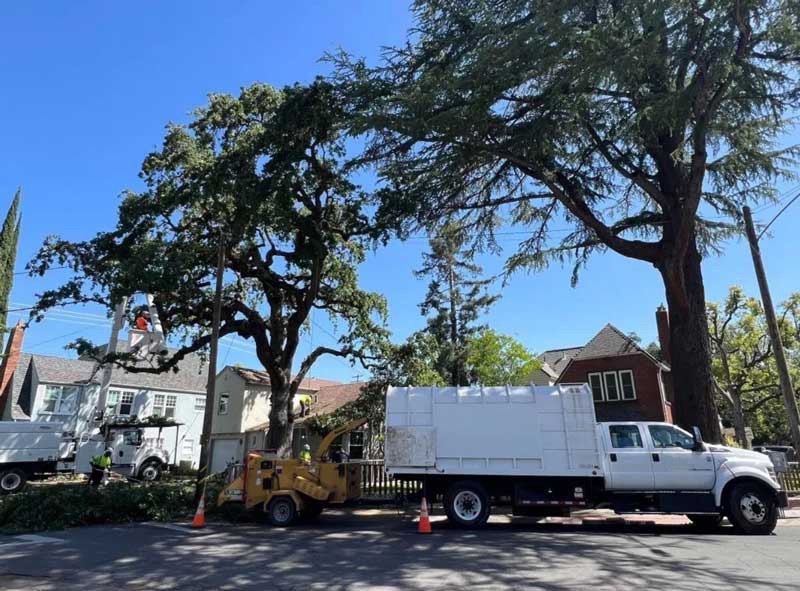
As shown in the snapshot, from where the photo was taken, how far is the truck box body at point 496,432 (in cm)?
1145

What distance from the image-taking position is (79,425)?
25.1 meters

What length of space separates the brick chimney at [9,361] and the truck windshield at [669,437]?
122 ft

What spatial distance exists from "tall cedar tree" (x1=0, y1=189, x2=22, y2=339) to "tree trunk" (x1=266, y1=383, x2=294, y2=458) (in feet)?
79.0

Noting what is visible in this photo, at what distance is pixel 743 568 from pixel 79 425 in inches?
1079

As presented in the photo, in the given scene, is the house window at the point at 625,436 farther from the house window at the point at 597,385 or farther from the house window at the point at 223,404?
the house window at the point at 223,404

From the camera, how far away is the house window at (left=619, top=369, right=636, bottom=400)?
30.0m

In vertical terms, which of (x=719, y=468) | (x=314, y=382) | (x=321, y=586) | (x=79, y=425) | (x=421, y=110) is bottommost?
(x=321, y=586)

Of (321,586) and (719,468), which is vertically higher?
(719,468)

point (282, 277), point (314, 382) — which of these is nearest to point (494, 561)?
point (282, 277)

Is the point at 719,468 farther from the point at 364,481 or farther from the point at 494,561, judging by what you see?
the point at 364,481

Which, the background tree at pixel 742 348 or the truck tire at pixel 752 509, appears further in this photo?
the background tree at pixel 742 348

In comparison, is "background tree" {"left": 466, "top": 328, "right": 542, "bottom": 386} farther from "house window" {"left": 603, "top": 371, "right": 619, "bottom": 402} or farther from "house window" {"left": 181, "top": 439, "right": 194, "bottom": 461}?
"house window" {"left": 181, "top": 439, "right": 194, "bottom": 461}

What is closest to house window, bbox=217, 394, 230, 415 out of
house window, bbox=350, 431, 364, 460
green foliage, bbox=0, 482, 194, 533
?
house window, bbox=350, 431, 364, 460

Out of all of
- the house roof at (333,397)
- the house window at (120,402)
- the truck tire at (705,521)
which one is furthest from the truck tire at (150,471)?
the truck tire at (705,521)
